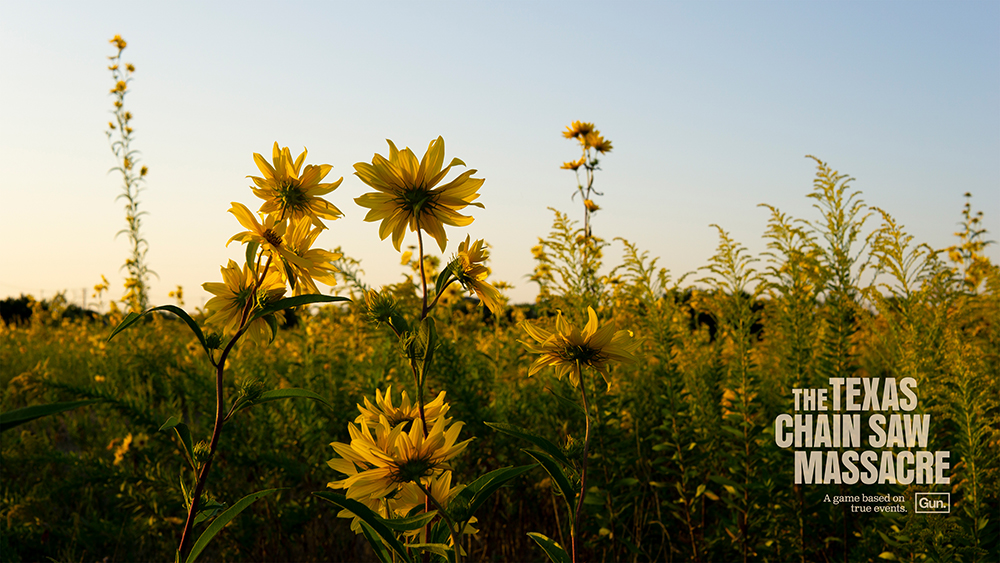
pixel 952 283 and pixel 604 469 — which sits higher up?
pixel 952 283

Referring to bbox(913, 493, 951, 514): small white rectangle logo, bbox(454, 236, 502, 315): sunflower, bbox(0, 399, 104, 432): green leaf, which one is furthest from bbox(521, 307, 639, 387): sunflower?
bbox(913, 493, 951, 514): small white rectangle logo

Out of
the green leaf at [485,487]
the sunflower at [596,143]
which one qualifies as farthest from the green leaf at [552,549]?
the sunflower at [596,143]

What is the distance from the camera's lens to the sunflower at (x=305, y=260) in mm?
1005

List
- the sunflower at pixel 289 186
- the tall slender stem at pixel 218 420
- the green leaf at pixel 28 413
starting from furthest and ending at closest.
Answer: the sunflower at pixel 289 186, the tall slender stem at pixel 218 420, the green leaf at pixel 28 413

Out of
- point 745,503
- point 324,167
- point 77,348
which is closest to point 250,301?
point 324,167

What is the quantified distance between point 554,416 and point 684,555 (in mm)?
729

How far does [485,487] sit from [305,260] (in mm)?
446

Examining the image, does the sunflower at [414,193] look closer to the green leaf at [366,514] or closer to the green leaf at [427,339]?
the green leaf at [427,339]

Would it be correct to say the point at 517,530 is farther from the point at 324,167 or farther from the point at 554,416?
the point at 324,167

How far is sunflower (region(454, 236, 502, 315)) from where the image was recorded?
99 centimetres

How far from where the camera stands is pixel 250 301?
0.99 metres

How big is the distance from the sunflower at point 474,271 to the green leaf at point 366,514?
1.13 ft

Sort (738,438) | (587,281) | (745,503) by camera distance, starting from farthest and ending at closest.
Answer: (587,281)
(738,438)
(745,503)

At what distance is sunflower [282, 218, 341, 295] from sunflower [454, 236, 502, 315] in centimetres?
20
